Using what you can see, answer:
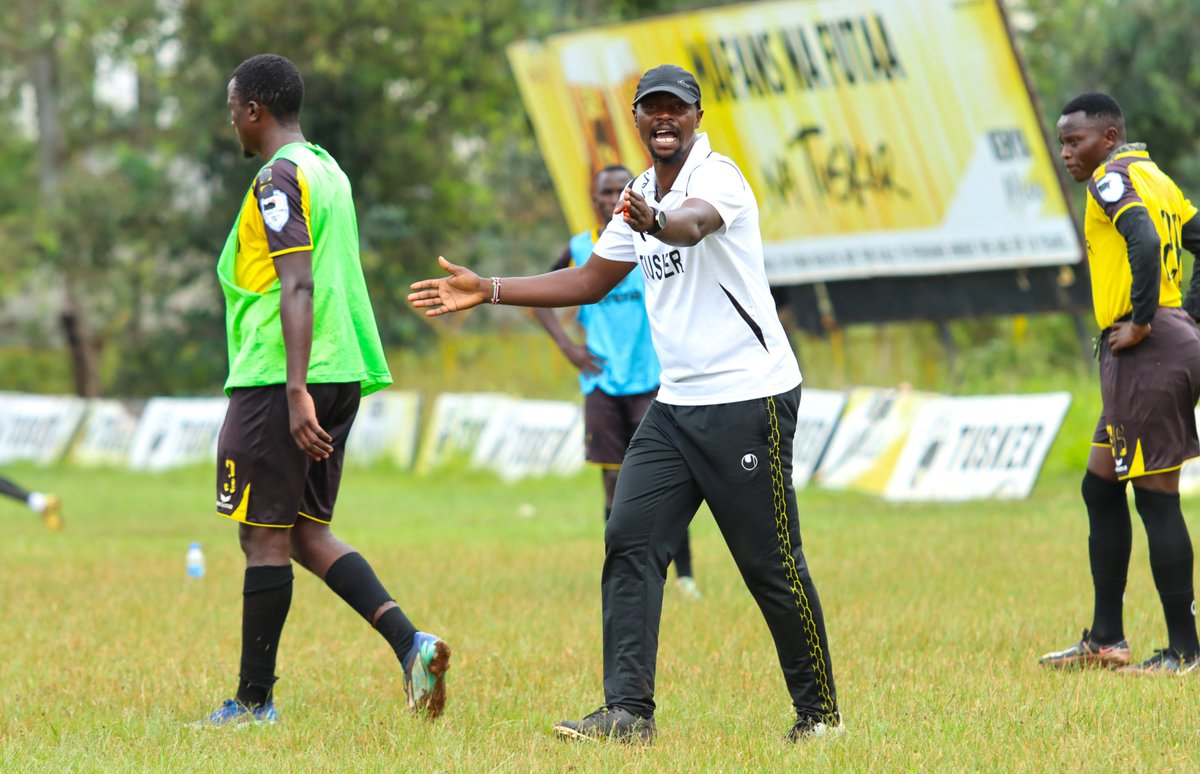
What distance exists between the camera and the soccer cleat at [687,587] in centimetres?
920

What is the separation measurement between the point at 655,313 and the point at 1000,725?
176 cm

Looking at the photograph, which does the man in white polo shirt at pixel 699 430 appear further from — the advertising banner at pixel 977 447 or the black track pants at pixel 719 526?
the advertising banner at pixel 977 447

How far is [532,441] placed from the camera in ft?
65.4

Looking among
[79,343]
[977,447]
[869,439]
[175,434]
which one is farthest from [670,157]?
[79,343]

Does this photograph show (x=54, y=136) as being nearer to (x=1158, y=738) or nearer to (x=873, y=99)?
(x=873, y=99)

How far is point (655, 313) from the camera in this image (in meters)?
5.35

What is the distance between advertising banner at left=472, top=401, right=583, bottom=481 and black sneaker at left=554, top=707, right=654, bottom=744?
13.7 meters

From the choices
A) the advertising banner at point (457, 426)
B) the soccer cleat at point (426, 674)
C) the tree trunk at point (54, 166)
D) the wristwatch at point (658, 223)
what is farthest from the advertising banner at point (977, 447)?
the tree trunk at point (54, 166)

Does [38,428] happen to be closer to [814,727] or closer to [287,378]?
[287,378]

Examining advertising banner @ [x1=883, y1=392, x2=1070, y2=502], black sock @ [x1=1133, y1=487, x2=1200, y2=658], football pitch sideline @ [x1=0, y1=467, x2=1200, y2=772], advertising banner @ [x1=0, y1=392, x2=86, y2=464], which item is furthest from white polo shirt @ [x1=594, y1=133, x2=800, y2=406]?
advertising banner @ [x1=0, y1=392, x2=86, y2=464]

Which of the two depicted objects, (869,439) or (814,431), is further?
(814,431)

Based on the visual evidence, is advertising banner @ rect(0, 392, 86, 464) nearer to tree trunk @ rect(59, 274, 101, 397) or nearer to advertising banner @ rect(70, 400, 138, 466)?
advertising banner @ rect(70, 400, 138, 466)

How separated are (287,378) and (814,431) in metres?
11.4

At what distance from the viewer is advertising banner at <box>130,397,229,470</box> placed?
24.0 metres
